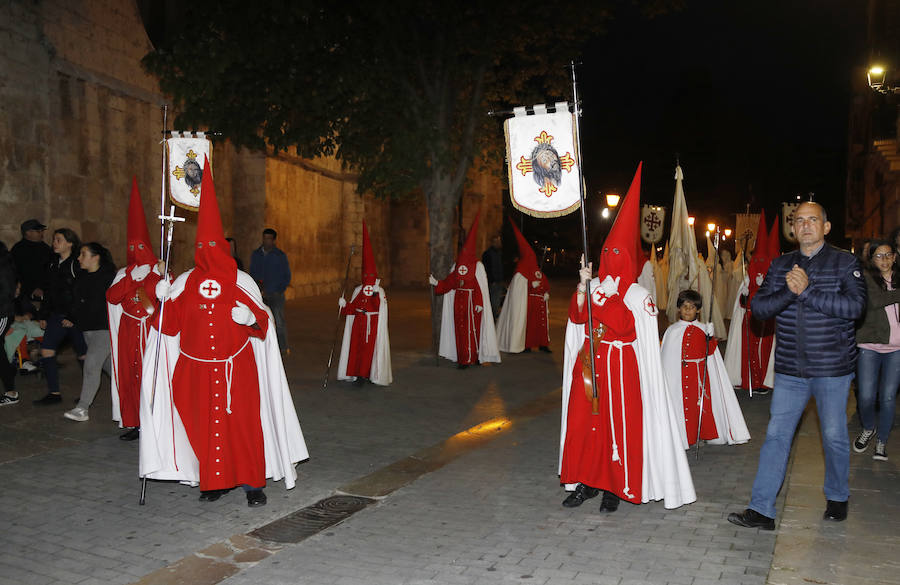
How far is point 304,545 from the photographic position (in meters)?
5.14

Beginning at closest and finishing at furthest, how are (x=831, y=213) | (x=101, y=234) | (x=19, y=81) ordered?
(x=19, y=81), (x=101, y=234), (x=831, y=213)

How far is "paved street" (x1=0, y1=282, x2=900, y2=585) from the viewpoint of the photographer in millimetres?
4668

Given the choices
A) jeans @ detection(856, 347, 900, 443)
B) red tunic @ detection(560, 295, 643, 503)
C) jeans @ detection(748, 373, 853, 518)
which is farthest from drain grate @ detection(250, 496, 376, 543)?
jeans @ detection(856, 347, 900, 443)

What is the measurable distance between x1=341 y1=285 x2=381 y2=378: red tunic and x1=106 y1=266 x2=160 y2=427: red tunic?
343 centimetres

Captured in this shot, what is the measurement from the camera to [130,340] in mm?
7801

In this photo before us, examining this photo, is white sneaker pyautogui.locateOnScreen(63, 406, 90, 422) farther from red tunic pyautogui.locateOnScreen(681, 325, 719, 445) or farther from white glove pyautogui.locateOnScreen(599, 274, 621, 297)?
red tunic pyautogui.locateOnScreen(681, 325, 719, 445)

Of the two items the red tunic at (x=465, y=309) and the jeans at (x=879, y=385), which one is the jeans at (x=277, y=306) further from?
the jeans at (x=879, y=385)

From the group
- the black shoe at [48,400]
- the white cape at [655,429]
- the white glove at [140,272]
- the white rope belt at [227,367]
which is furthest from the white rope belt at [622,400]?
the black shoe at [48,400]

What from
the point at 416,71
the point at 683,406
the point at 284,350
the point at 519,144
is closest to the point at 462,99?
the point at 416,71

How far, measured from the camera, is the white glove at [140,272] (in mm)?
7699

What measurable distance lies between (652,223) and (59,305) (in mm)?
17044

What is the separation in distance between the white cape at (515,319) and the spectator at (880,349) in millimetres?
7806

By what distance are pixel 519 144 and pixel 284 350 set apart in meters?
7.17

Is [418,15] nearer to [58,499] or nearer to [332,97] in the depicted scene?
[332,97]
